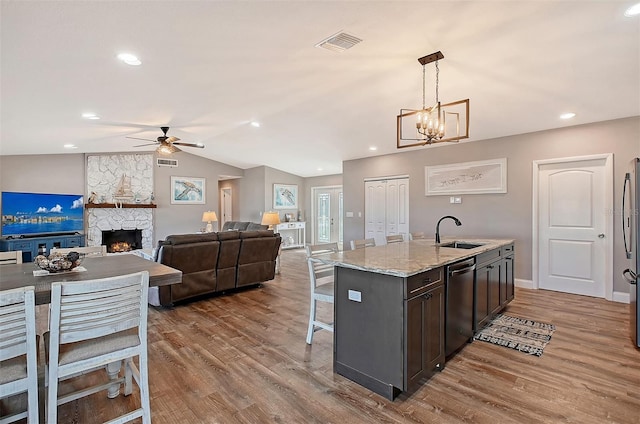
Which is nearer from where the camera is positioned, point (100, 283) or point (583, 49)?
point (100, 283)

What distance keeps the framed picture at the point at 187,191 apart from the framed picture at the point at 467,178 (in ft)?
20.4

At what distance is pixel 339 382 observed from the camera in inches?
92.3

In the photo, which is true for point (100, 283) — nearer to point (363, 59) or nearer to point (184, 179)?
point (363, 59)

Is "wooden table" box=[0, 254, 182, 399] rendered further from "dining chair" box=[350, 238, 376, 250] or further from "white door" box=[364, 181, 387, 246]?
"white door" box=[364, 181, 387, 246]

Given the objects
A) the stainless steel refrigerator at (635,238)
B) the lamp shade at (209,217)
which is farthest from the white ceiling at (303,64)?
the lamp shade at (209,217)

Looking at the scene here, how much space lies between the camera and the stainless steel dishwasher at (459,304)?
102 inches

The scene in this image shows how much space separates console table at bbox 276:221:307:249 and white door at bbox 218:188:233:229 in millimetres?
2279

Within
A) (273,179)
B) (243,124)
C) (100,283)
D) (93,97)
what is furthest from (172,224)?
(100,283)

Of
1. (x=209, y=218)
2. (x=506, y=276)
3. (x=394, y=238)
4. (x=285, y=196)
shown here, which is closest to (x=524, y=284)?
(x=506, y=276)

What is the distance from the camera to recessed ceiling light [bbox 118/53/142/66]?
8.99 ft

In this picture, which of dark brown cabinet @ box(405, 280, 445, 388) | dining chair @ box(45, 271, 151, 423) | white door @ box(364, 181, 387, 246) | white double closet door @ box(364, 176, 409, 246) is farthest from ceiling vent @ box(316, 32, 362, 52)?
white door @ box(364, 181, 387, 246)

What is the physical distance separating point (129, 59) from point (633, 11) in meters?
4.02

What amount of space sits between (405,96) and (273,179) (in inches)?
237

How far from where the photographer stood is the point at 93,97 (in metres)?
3.70
